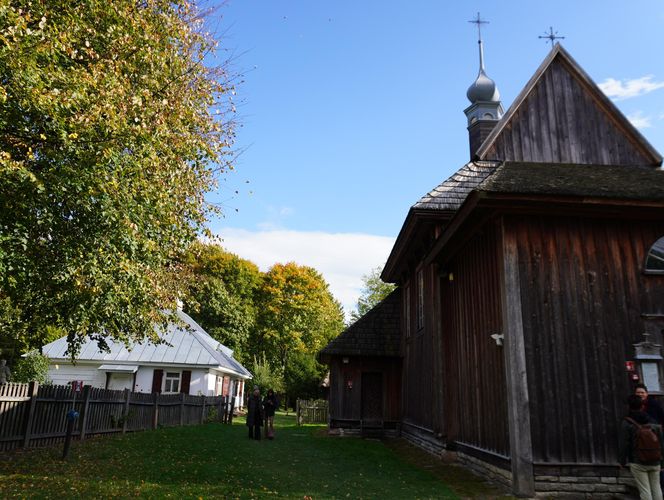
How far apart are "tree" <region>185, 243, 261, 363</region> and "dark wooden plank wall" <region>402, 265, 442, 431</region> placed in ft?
88.8

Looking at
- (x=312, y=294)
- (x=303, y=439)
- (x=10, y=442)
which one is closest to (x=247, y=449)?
(x=303, y=439)

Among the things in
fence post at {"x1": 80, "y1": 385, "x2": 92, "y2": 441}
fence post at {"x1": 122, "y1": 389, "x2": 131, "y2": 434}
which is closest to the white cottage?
fence post at {"x1": 122, "y1": 389, "x2": 131, "y2": 434}

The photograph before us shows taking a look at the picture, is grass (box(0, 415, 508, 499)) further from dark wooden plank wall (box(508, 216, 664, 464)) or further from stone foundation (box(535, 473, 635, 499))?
dark wooden plank wall (box(508, 216, 664, 464))

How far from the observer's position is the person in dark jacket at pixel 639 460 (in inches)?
257

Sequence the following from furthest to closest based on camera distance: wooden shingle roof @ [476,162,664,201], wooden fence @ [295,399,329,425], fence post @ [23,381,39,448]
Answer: wooden fence @ [295,399,329,425]
fence post @ [23,381,39,448]
wooden shingle roof @ [476,162,664,201]

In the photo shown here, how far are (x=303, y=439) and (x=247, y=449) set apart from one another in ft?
13.3

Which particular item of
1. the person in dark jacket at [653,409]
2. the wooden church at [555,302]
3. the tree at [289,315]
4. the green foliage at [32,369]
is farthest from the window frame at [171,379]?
the person in dark jacket at [653,409]

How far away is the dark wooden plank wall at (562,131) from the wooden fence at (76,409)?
12.2 metres

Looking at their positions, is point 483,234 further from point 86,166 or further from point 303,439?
point 303,439

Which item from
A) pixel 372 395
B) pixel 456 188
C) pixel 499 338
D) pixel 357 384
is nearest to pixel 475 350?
pixel 499 338

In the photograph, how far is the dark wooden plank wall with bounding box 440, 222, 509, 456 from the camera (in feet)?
29.5

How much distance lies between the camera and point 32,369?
25500 millimetres

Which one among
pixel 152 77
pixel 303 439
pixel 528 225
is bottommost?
pixel 303 439

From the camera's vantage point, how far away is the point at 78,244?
826cm
